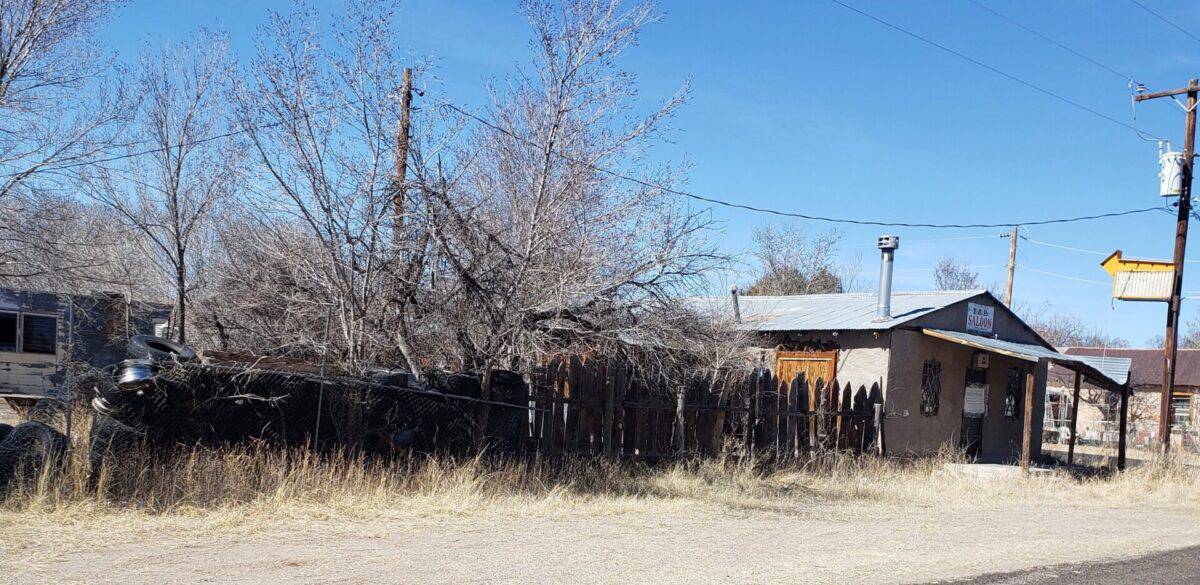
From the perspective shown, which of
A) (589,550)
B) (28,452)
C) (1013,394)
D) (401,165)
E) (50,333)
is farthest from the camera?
(1013,394)

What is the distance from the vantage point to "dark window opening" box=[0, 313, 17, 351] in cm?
1753

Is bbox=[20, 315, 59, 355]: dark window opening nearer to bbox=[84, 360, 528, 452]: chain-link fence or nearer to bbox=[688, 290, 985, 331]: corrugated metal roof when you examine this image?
bbox=[84, 360, 528, 452]: chain-link fence

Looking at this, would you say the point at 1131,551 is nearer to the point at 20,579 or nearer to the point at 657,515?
the point at 657,515

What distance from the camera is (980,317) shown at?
67.2 feet

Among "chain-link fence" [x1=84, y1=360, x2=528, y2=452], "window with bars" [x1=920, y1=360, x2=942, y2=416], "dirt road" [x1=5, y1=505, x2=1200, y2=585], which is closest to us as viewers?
"dirt road" [x1=5, y1=505, x2=1200, y2=585]

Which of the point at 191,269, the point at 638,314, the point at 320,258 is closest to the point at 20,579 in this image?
the point at 320,258

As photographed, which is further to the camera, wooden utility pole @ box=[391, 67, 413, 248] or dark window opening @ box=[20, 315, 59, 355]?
dark window opening @ box=[20, 315, 59, 355]

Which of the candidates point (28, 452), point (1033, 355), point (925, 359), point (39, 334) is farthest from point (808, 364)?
point (39, 334)

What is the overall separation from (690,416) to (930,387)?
699 cm

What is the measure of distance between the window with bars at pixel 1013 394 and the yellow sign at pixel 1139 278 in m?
2.75

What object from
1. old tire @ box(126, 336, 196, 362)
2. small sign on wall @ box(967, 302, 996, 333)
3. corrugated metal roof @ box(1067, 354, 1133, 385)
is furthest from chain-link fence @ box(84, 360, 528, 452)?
corrugated metal roof @ box(1067, 354, 1133, 385)

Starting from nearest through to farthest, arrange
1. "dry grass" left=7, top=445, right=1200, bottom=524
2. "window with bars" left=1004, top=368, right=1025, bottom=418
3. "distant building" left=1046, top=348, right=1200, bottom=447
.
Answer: "dry grass" left=7, top=445, right=1200, bottom=524 → "window with bars" left=1004, top=368, right=1025, bottom=418 → "distant building" left=1046, top=348, right=1200, bottom=447

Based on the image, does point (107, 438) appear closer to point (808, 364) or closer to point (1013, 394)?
point (808, 364)

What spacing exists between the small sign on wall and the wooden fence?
13.2 feet
